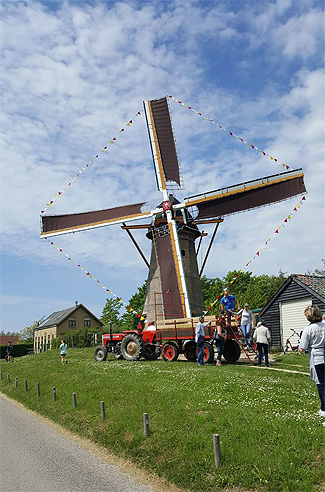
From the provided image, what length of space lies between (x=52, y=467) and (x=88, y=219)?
22474mm

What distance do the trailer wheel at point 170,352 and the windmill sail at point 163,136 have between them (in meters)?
14.0

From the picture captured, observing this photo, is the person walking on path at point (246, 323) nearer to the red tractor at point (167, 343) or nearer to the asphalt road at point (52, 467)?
the red tractor at point (167, 343)

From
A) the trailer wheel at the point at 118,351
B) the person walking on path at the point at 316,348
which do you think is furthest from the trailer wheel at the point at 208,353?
the person walking on path at the point at 316,348

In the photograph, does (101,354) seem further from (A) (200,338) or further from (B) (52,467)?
(B) (52,467)

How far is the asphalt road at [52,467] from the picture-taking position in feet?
28.2

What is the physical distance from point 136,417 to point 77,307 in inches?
2424

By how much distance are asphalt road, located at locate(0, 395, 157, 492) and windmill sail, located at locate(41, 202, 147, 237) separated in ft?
59.8

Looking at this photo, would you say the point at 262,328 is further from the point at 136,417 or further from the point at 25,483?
the point at 25,483

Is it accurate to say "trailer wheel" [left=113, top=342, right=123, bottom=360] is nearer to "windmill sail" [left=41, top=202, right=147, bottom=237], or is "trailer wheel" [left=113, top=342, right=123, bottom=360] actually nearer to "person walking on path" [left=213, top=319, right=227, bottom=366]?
"person walking on path" [left=213, top=319, right=227, bottom=366]

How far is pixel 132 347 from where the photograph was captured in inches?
870

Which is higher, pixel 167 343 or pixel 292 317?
pixel 292 317

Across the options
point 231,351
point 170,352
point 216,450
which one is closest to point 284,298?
point 231,351

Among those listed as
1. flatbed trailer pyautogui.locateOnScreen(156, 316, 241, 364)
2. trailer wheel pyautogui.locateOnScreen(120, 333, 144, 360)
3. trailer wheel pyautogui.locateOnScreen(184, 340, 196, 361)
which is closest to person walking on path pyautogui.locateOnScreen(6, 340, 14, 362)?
trailer wheel pyautogui.locateOnScreen(120, 333, 144, 360)

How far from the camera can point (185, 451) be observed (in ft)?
29.6
